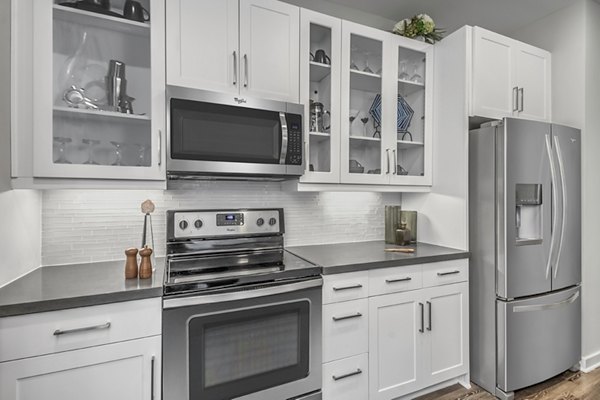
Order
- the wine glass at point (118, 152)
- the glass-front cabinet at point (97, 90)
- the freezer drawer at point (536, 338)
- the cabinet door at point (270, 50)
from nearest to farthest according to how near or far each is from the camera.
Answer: the glass-front cabinet at point (97, 90)
the wine glass at point (118, 152)
the cabinet door at point (270, 50)
the freezer drawer at point (536, 338)

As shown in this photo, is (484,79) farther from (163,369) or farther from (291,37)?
(163,369)

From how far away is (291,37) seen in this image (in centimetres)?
184

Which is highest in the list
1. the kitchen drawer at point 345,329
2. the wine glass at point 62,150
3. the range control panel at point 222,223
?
the wine glass at point 62,150

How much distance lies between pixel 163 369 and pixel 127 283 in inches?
15.2

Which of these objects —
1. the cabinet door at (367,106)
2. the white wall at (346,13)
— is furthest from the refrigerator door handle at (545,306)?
the white wall at (346,13)

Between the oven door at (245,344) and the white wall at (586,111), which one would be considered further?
the white wall at (586,111)

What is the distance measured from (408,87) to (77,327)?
2.36 m

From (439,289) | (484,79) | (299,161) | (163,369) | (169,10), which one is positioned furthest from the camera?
(484,79)

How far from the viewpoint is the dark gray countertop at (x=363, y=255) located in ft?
5.53

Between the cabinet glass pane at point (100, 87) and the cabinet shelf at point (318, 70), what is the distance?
0.93 metres

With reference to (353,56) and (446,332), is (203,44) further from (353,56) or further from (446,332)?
(446,332)

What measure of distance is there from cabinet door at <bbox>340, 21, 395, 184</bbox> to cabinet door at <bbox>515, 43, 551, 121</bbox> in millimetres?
984

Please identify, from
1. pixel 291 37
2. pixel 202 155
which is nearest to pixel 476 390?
pixel 202 155

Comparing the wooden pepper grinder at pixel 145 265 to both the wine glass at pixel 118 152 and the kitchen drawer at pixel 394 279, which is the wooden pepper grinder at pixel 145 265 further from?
the kitchen drawer at pixel 394 279
